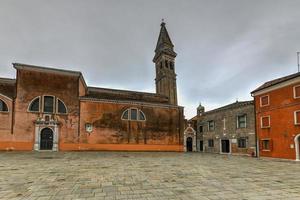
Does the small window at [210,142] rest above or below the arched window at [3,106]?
below

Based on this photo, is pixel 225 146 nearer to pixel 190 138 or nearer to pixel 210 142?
pixel 210 142

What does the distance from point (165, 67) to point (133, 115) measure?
1875 cm

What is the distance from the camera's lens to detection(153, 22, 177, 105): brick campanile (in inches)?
1687

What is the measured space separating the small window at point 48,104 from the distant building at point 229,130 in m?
21.0

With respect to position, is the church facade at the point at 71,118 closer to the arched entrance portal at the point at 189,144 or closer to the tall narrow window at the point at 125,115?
the tall narrow window at the point at 125,115

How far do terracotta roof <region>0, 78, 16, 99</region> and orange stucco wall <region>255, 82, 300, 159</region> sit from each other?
2516 cm

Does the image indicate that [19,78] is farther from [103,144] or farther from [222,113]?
[222,113]

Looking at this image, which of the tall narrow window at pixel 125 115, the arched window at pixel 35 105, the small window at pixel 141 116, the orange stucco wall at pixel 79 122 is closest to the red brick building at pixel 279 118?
the orange stucco wall at pixel 79 122

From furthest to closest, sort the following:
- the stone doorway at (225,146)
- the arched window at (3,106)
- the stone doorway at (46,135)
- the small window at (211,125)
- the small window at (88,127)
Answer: the small window at (211,125) → the stone doorway at (225,146) → the small window at (88,127) → the stone doorway at (46,135) → the arched window at (3,106)

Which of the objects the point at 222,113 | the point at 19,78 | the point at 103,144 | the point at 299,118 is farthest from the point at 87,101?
the point at 299,118

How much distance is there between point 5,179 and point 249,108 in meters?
23.6

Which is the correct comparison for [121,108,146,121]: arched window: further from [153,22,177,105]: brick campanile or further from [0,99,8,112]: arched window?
[153,22,177,105]: brick campanile

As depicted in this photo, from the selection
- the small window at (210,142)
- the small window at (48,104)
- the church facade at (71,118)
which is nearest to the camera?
the church facade at (71,118)

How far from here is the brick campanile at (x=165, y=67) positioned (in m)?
42.8
